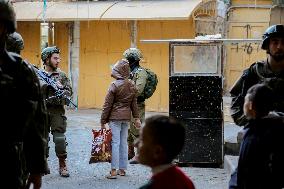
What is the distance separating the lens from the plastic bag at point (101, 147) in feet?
31.9

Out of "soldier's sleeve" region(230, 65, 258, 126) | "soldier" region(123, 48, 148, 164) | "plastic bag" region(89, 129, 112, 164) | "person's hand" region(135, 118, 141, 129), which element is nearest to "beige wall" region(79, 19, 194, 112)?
"soldier" region(123, 48, 148, 164)

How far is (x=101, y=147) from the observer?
9.78 meters

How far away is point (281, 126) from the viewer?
185 inches

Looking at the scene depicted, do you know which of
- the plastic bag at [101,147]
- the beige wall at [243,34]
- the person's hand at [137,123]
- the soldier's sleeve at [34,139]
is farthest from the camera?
the beige wall at [243,34]

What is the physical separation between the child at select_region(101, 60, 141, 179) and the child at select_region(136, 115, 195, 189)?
5.94 m

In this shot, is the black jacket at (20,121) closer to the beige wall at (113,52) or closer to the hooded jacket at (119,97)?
the hooded jacket at (119,97)

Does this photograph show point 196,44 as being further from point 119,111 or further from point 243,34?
point 243,34

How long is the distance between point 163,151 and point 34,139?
1033 millimetres

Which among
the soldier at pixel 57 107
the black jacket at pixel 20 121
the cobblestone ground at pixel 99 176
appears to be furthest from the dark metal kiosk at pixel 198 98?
the black jacket at pixel 20 121

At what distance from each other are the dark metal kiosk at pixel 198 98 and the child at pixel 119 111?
962 millimetres

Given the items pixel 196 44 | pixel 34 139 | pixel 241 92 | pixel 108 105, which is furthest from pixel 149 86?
pixel 34 139

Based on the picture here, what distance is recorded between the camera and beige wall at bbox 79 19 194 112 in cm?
1955

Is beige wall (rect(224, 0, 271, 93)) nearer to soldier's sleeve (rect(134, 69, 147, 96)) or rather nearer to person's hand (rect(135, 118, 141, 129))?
soldier's sleeve (rect(134, 69, 147, 96))

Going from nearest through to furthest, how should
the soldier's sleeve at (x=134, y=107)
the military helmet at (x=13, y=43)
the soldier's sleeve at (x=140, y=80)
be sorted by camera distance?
the military helmet at (x=13, y=43), the soldier's sleeve at (x=134, y=107), the soldier's sleeve at (x=140, y=80)
